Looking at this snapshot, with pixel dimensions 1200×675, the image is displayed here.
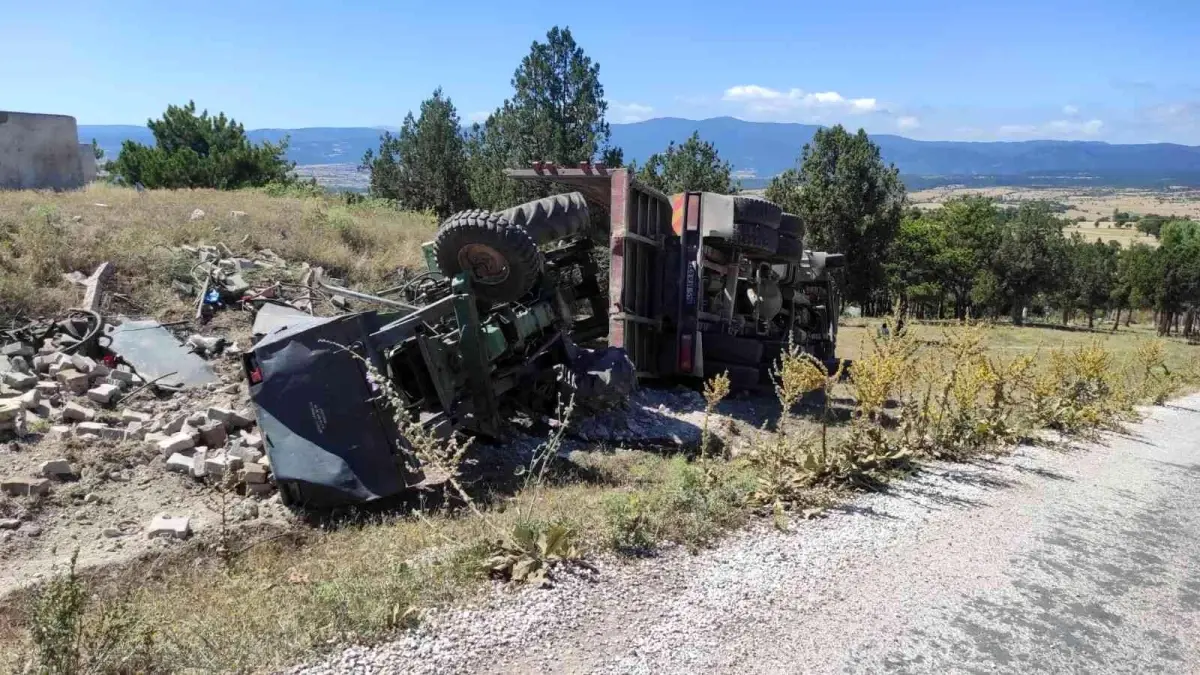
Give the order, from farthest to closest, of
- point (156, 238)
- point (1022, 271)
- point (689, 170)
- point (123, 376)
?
point (1022, 271) → point (689, 170) → point (156, 238) → point (123, 376)

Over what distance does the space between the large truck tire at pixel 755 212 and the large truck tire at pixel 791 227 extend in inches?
12.1

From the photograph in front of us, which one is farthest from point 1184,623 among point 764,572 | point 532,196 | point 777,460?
point 532,196

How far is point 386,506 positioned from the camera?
20.5 ft

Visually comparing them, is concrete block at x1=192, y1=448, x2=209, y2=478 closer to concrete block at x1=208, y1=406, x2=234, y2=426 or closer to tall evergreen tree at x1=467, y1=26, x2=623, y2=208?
concrete block at x1=208, y1=406, x2=234, y2=426

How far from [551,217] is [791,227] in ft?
12.5

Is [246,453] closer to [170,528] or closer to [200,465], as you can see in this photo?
[200,465]

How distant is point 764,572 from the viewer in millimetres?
4246

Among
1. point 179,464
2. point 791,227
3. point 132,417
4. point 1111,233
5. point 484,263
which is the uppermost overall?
point 791,227

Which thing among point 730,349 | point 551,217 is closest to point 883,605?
point 551,217

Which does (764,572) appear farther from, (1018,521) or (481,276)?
(481,276)

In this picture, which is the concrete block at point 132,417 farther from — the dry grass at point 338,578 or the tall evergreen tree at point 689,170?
the tall evergreen tree at point 689,170

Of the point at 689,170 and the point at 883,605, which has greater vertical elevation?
the point at 689,170

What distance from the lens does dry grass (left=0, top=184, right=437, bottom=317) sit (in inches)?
388

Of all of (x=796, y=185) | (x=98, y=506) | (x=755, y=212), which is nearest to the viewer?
(x=98, y=506)
